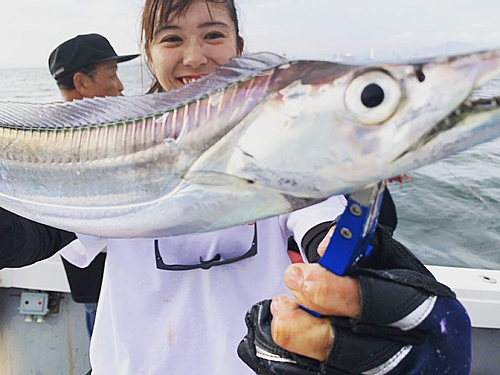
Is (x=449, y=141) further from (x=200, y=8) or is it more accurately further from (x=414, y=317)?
(x=200, y=8)

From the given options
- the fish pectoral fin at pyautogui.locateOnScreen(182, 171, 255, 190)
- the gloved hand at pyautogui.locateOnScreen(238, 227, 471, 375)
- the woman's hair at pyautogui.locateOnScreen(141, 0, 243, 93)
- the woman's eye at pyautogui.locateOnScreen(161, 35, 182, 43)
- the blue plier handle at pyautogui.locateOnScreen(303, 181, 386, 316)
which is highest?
the woman's hair at pyautogui.locateOnScreen(141, 0, 243, 93)

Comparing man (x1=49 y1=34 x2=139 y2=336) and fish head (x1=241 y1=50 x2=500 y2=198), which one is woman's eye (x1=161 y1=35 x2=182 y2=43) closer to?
fish head (x1=241 y1=50 x2=500 y2=198)

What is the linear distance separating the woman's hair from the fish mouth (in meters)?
1.44

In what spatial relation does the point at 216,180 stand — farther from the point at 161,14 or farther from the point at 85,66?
the point at 85,66

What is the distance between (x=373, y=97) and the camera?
2.20 feet

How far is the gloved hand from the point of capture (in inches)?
31.9

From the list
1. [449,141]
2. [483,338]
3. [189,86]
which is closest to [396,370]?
[449,141]

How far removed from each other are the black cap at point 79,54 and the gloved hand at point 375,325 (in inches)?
154

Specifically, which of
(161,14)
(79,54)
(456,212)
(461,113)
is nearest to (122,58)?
(79,54)

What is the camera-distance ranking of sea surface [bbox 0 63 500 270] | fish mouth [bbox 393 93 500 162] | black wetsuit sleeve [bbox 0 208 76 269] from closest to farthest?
fish mouth [bbox 393 93 500 162], black wetsuit sleeve [bbox 0 208 76 269], sea surface [bbox 0 63 500 270]

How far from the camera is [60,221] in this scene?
42.3 inches

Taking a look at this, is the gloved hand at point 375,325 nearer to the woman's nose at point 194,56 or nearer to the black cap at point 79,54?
the woman's nose at point 194,56

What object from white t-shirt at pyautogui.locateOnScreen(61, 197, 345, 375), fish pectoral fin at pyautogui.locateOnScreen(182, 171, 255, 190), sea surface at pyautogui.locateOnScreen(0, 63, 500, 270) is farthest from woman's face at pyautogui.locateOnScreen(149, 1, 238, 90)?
sea surface at pyautogui.locateOnScreen(0, 63, 500, 270)

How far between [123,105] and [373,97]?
1.92 feet
